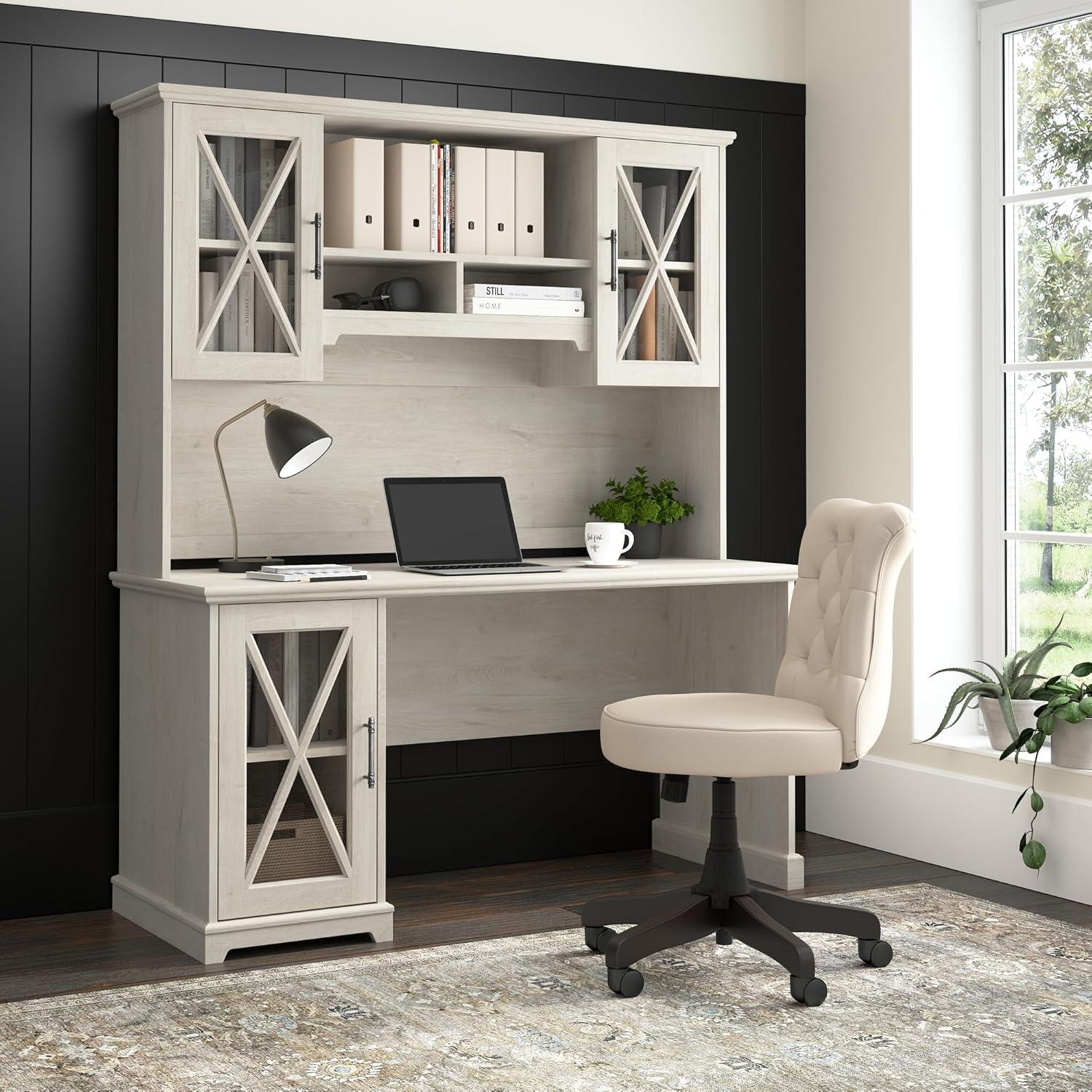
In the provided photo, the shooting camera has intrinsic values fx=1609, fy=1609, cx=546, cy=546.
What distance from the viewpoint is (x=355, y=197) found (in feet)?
12.4

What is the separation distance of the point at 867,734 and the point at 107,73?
7.62 feet

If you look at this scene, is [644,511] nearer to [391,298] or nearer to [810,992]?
[391,298]

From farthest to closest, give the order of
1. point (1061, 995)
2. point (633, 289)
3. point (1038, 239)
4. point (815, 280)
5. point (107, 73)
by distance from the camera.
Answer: point (815, 280) → point (1038, 239) → point (633, 289) → point (107, 73) → point (1061, 995)

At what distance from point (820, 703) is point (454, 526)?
1.08 m

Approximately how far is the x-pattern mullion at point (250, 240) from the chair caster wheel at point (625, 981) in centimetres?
155

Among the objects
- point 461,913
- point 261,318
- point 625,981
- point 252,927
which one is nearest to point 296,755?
point 252,927

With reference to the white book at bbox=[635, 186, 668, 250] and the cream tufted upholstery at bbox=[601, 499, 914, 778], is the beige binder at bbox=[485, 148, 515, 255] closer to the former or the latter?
the white book at bbox=[635, 186, 668, 250]

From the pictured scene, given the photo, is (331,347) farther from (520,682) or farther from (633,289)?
(520,682)

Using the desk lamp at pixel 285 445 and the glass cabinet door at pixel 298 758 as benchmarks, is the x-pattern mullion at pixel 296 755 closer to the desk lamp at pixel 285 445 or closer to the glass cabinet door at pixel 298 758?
the glass cabinet door at pixel 298 758

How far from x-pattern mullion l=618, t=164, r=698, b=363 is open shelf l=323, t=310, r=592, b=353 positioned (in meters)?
0.11

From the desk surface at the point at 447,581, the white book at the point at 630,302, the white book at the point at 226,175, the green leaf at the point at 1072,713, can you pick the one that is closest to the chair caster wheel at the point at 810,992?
the desk surface at the point at 447,581

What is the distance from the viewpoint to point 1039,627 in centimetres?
436

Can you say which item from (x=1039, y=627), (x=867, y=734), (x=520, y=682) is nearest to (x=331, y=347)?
(x=520, y=682)

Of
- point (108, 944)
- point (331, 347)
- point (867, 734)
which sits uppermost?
point (331, 347)
